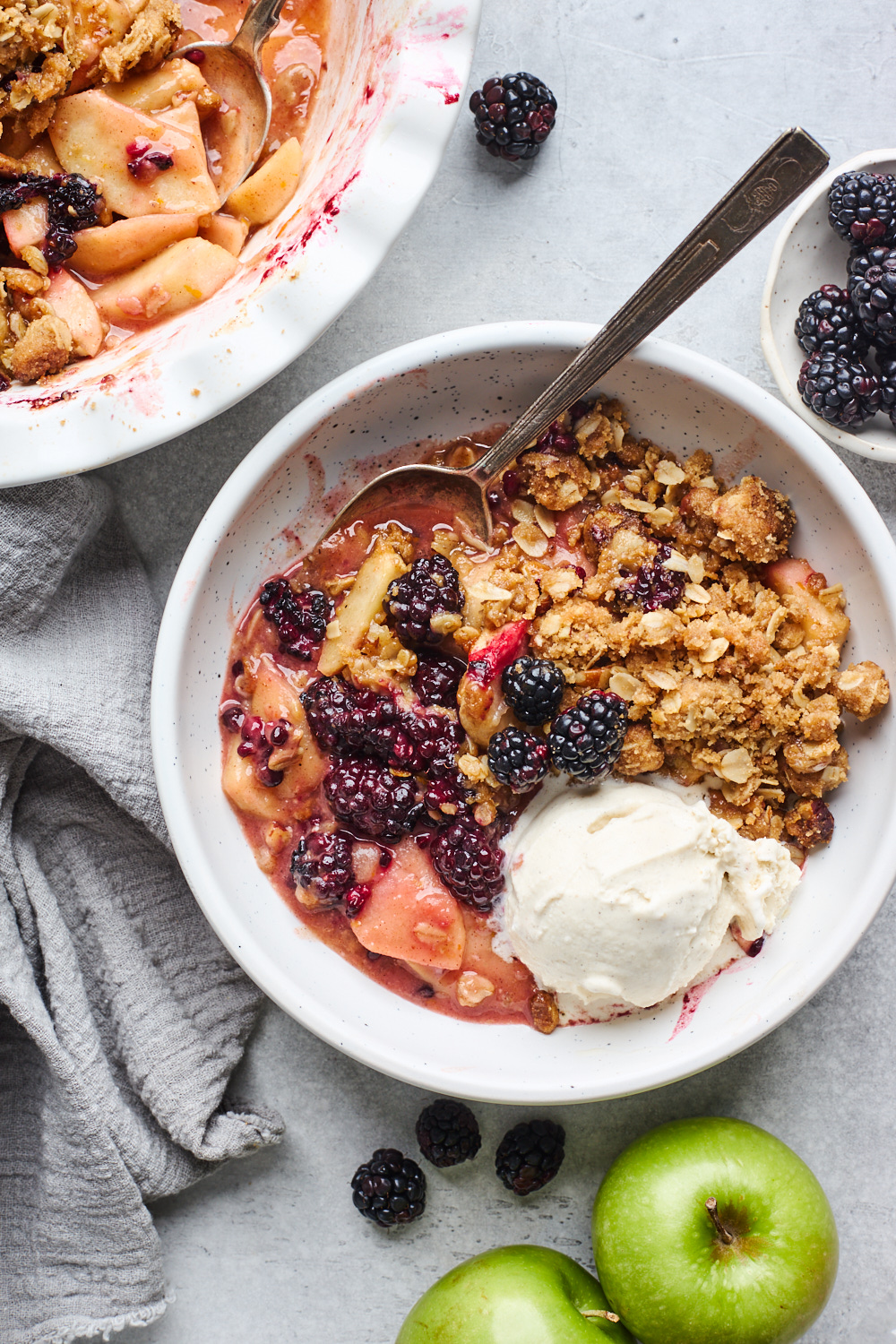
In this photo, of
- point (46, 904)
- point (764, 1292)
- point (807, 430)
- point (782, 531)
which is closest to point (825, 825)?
point (782, 531)

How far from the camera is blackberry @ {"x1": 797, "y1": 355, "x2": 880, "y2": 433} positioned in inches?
77.9

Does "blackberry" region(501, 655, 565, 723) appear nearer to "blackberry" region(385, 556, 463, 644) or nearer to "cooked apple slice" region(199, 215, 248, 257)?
"blackberry" region(385, 556, 463, 644)

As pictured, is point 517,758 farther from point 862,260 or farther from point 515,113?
point 515,113

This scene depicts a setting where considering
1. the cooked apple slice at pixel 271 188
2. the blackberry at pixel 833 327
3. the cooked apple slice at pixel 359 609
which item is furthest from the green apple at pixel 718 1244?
the cooked apple slice at pixel 271 188

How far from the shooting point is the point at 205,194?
6.52ft

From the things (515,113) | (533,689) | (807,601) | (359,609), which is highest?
(515,113)

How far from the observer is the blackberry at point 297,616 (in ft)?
6.77

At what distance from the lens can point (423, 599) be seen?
1944 mm

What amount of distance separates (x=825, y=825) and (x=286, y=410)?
4.64ft

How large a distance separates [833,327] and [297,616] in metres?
1.21

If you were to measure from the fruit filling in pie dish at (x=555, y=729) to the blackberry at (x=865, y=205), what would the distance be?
52 centimetres

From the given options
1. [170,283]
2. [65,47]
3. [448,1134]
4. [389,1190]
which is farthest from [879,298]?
[389,1190]

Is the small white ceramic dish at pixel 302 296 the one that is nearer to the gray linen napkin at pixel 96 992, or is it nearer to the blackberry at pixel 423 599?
the gray linen napkin at pixel 96 992

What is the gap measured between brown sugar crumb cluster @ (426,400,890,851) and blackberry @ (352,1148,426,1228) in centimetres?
90
